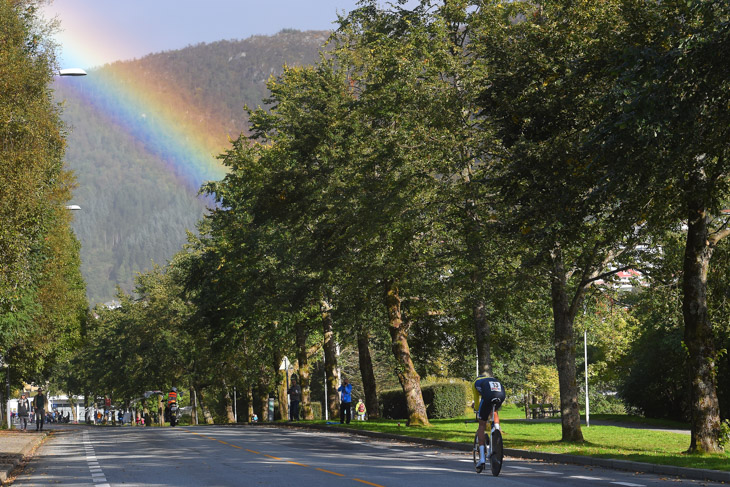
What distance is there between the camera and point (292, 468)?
17.3 metres

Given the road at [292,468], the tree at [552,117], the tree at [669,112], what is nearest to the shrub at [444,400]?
the road at [292,468]

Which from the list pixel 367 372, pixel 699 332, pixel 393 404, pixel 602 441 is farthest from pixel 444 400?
pixel 699 332

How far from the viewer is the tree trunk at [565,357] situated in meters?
23.7

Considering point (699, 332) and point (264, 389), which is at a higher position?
point (699, 332)

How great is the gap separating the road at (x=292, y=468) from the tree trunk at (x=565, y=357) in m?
3.33

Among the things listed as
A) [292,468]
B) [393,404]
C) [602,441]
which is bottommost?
[393,404]

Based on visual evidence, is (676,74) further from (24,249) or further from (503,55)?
(24,249)

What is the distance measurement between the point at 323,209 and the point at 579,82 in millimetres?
15411

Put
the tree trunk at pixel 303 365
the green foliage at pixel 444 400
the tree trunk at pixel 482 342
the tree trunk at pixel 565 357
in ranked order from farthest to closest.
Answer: the green foliage at pixel 444 400, the tree trunk at pixel 303 365, the tree trunk at pixel 482 342, the tree trunk at pixel 565 357

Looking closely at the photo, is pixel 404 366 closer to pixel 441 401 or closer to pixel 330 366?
pixel 330 366

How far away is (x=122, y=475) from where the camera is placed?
16.8 metres

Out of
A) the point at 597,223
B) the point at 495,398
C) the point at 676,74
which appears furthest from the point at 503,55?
the point at 495,398

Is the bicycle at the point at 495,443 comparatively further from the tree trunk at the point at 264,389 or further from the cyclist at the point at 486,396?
the tree trunk at the point at 264,389

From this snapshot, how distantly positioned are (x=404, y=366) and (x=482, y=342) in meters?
5.72
